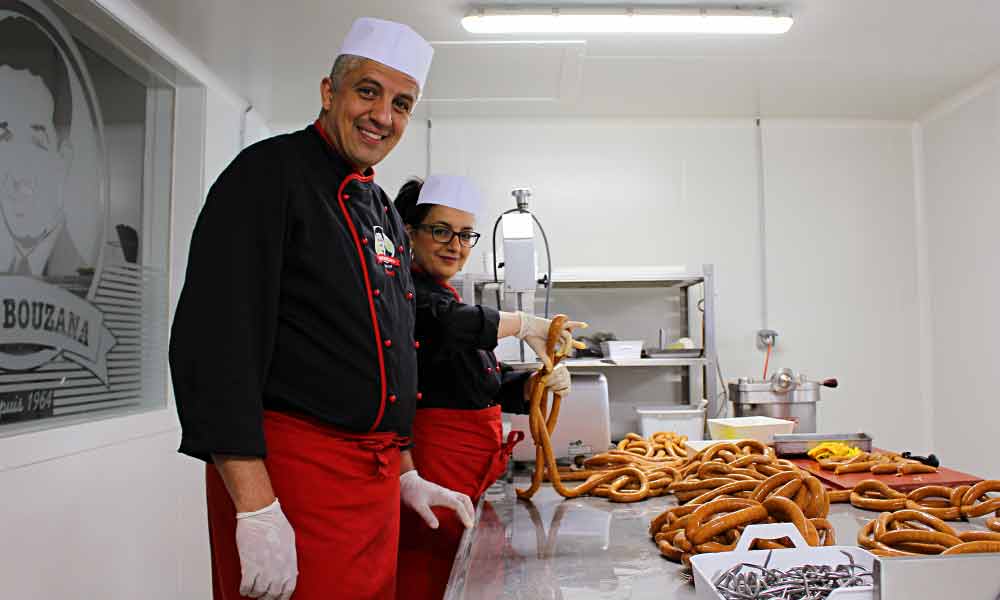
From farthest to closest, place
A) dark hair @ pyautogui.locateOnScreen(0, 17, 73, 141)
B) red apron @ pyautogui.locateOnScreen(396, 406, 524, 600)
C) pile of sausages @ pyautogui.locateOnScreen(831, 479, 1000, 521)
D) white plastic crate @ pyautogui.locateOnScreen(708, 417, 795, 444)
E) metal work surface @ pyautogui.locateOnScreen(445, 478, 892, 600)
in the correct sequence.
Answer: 1. white plastic crate @ pyautogui.locateOnScreen(708, 417, 795, 444)
2. dark hair @ pyautogui.locateOnScreen(0, 17, 73, 141)
3. red apron @ pyautogui.locateOnScreen(396, 406, 524, 600)
4. pile of sausages @ pyautogui.locateOnScreen(831, 479, 1000, 521)
5. metal work surface @ pyautogui.locateOnScreen(445, 478, 892, 600)

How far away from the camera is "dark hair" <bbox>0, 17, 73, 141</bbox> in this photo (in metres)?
2.35

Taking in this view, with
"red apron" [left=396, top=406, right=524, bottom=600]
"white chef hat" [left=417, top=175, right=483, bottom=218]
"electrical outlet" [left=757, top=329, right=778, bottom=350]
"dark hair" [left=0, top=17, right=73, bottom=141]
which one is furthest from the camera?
"electrical outlet" [left=757, top=329, right=778, bottom=350]

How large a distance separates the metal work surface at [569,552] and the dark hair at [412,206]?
0.87m

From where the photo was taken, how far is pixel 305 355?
126 cm

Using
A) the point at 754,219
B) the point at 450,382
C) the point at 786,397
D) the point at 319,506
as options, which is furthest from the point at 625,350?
the point at 319,506

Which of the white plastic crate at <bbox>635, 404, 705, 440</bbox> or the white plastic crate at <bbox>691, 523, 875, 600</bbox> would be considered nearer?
the white plastic crate at <bbox>691, 523, 875, 600</bbox>

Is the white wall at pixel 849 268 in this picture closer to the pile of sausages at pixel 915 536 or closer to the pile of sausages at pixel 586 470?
the pile of sausages at pixel 586 470

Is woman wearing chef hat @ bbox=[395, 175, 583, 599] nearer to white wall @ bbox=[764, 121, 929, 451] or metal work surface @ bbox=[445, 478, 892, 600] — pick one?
metal work surface @ bbox=[445, 478, 892, 600]

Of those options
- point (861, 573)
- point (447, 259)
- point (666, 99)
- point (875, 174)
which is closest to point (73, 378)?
point (447, 259)

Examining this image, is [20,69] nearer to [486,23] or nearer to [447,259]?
[447,259]

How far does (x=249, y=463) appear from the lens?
3.79 feet

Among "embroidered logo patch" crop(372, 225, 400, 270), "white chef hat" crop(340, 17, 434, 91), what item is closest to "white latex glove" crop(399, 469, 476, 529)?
"embroidered logo patch" crop(372, 225, 400, 270)

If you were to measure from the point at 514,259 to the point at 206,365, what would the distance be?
1288mm

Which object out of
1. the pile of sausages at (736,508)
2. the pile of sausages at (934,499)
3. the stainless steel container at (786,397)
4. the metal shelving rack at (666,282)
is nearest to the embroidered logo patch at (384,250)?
the pile of sausages at (736,508)
